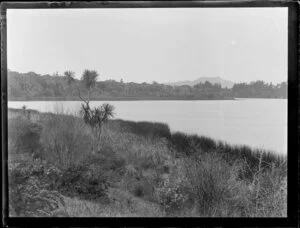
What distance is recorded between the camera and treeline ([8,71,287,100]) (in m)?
2.83

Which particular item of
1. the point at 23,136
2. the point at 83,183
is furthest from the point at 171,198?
the point at 23,136

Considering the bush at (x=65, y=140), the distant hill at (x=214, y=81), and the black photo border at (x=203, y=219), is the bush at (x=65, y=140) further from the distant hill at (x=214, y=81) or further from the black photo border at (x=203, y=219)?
the distant hill at (x=214, y=81)

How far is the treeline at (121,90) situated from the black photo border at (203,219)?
128 mm

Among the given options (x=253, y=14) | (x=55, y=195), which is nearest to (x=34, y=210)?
(x=55, y=195)

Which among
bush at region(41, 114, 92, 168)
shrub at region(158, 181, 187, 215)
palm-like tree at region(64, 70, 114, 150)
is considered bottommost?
shrub at region(158, 181, 187, 215)

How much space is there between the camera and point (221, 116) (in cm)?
284

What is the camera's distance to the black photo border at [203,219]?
9.12 feet

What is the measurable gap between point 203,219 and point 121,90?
1.22 meters

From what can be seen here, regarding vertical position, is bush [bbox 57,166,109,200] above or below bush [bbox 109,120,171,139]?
below

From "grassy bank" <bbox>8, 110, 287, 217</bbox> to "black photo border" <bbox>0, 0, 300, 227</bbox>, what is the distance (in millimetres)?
53

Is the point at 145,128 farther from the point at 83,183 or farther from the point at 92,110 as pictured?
→ the point at 83,183

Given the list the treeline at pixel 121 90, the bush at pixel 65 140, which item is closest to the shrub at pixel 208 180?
the treeline at pixel 121 90

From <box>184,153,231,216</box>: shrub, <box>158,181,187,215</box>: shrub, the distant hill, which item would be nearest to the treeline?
the distant hill

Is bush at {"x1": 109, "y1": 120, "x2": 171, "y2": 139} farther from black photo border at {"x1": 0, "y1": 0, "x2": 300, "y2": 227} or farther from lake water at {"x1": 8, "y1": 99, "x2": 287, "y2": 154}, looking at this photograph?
black photo border at {"x1": 0, "y1": 0, "x2": 300, "y2": 227}
